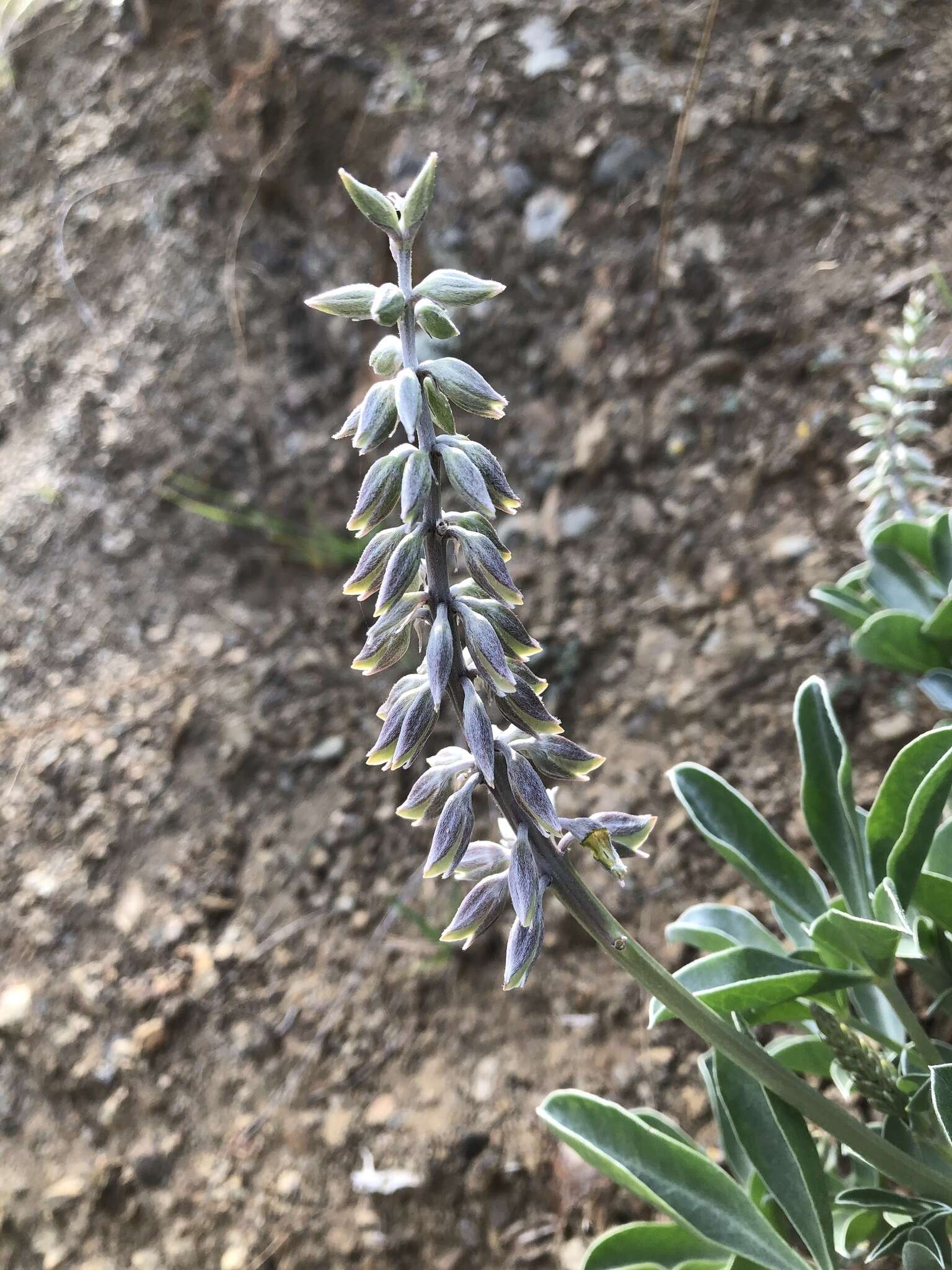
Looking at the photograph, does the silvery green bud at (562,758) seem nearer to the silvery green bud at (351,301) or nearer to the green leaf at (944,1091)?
the silvery green bud at (351,301)

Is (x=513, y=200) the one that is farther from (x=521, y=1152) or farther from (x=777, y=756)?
(x=521, y=1152)

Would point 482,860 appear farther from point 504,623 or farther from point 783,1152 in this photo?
point 783,1152

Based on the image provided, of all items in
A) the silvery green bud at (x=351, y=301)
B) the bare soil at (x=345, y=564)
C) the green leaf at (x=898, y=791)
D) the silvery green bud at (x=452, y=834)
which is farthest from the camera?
the bare soil at (x=345, y=564)

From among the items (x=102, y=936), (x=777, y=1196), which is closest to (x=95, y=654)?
(x=102, y=936)

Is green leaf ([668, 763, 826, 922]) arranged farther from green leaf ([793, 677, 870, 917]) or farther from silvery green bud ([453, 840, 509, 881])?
silvery green bud ([453, 840, 509, 881])

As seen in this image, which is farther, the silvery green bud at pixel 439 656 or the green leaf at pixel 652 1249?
the green leaf at pixel 652 1249

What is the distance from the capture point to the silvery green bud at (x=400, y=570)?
1.32 m

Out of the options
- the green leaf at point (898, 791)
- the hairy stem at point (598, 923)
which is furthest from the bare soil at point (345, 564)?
the hairy stem at point (598, 923)

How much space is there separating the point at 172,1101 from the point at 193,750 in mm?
1313

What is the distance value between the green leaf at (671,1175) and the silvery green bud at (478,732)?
3.24ft

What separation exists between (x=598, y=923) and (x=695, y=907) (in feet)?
3.22

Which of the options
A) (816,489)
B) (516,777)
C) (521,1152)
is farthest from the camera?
(816,489)

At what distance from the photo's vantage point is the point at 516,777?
56.5 inches

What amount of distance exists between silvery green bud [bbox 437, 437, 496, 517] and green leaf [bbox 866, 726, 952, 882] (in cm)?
100
